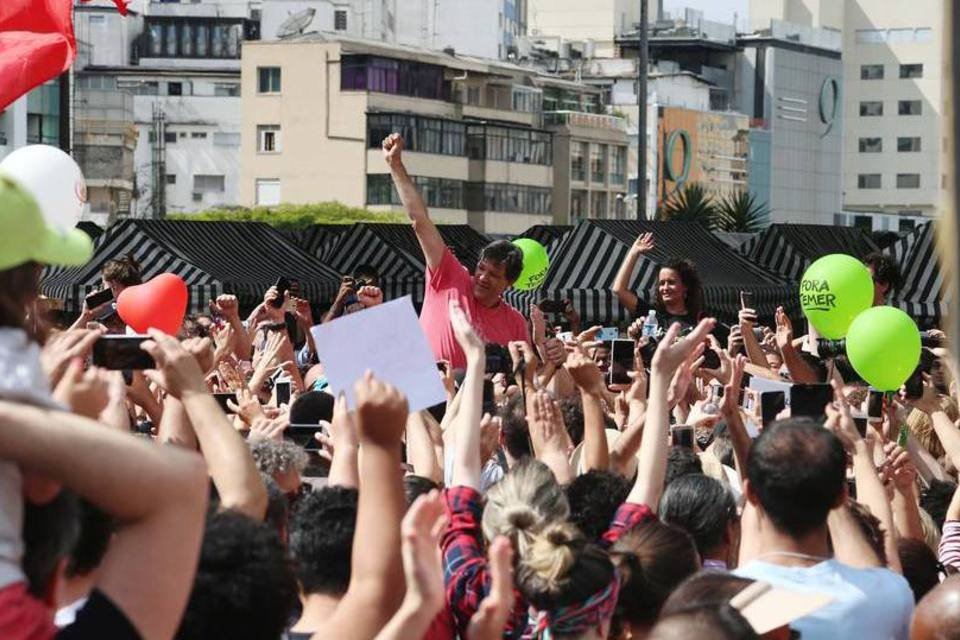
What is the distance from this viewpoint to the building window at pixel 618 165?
116062 mm

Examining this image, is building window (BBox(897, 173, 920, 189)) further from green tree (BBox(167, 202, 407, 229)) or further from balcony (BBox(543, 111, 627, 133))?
green tree (BBox(167, 202, 407, 229))

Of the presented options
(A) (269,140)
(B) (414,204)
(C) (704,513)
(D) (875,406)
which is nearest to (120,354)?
(C) (704,513)

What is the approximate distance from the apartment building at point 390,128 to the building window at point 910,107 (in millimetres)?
63131

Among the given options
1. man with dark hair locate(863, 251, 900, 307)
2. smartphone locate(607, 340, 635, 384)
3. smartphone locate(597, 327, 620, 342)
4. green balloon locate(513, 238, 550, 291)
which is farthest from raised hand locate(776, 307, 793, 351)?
green balloon locate(513, 238, 550, 291)

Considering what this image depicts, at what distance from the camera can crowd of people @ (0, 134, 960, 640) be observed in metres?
2.79

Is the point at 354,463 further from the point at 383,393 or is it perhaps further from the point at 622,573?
the point at 383,393

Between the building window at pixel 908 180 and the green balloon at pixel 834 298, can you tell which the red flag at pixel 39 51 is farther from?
the building window at pixel 908 180

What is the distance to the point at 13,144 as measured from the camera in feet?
187

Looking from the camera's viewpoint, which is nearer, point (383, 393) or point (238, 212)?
point (383, 393)

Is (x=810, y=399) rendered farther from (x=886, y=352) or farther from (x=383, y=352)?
(x=886, y=352)

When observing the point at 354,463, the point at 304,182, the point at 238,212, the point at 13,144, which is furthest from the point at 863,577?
the point at 304,182

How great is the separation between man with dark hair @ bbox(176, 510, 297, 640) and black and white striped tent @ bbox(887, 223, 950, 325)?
14.4 meters

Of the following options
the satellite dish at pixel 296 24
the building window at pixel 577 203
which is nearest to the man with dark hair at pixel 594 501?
the satellite dish at pixel 296 24

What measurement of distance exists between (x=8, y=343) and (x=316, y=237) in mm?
21293
